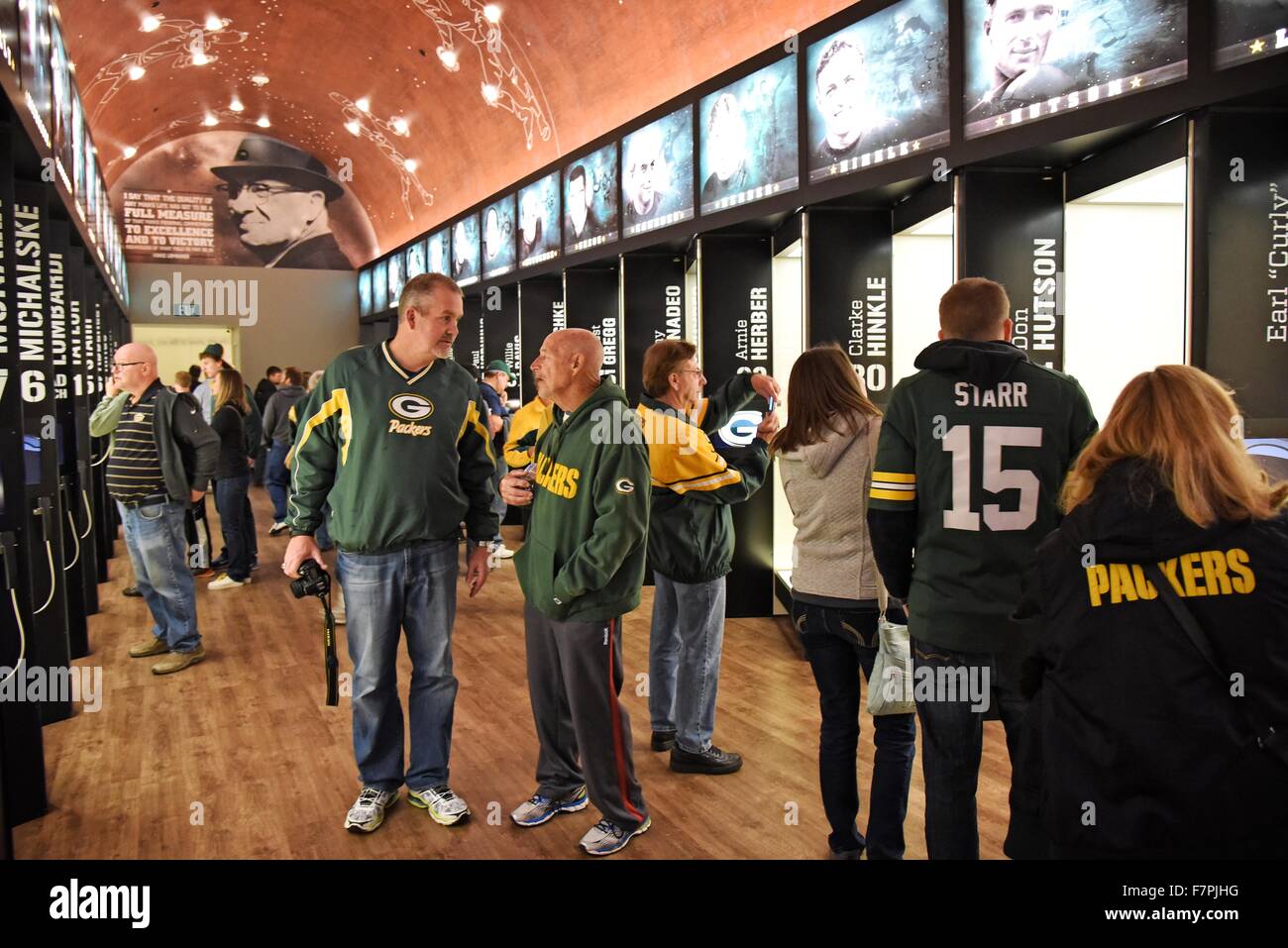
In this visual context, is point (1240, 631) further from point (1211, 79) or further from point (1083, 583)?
point (1211, 79)

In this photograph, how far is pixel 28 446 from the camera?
169 inches

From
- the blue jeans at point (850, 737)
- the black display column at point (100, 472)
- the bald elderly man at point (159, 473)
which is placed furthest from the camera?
the black display column at point (100, 472)

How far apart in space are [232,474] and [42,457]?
124 inches

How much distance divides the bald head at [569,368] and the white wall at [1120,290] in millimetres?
2311

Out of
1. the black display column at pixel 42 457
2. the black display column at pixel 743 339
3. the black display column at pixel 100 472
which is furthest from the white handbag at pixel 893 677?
the black display column at pixel 100 472

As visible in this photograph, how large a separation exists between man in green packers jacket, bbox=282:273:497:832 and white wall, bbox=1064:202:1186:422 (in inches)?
106

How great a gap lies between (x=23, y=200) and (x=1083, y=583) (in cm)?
501

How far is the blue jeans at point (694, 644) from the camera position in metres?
3.87

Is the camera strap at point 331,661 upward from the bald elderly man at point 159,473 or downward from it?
downward

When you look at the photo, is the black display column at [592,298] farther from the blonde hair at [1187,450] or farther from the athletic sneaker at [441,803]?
the blonde hair at [1187,450]

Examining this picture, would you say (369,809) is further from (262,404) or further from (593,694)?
(262,404)

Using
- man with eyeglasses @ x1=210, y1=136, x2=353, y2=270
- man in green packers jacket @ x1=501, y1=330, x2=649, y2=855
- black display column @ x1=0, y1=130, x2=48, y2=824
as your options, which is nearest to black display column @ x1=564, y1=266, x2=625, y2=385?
black display column @ x1=0, y1=130, x2=48, y2=824

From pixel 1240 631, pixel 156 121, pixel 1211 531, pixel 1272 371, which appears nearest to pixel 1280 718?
pixel 1240 631

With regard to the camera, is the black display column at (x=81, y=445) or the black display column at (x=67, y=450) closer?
the black display column at (x=67, y=450)
